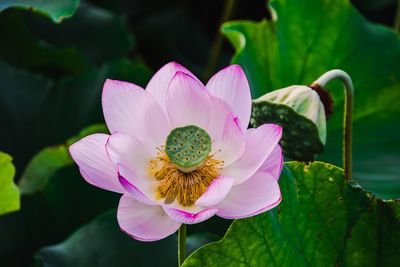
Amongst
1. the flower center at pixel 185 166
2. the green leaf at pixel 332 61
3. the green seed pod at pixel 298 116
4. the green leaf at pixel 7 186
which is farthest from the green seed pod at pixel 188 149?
the green leaf at pixel 332 61

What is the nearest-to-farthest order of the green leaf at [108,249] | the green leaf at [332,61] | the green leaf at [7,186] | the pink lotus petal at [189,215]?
the pink lotus petal at [189,215]
the green leaf at [7,186]
the green leaf at [108,249]
the green leaf at [332,61]

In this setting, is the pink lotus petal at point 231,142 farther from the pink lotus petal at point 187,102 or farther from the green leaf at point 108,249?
the green leaf at point 108,249

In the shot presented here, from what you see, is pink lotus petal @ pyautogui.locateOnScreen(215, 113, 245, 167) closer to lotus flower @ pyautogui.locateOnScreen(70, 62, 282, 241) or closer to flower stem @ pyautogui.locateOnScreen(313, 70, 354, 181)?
lotus flower @ pyautogui.locateOnScreen(70, 62, 282, 241)

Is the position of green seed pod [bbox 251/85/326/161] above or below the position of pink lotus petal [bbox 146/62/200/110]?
below

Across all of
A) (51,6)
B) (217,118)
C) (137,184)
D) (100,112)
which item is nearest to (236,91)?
(217,118)

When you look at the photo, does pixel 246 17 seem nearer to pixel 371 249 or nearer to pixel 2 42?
pixel 2 42

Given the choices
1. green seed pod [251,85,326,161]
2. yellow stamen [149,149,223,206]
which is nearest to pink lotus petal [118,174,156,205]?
yellow stamen [149,149,223,206]

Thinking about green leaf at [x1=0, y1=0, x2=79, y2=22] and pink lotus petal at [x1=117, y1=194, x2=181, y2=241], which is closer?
pink lotus petal at [x1=117, y1=194, x2=181, y2=241]
